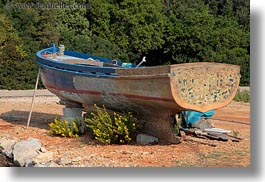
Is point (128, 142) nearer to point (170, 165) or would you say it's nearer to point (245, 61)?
point (170, 165)

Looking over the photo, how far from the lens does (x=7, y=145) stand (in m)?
7.59

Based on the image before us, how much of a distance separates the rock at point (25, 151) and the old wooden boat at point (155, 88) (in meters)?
1.19

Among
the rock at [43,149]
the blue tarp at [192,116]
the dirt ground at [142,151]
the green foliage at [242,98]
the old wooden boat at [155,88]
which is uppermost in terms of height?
the old wooden boat at [155,88]

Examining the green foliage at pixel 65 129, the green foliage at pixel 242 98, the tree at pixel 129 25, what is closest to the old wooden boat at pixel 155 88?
the green foliage at pixel 65 129

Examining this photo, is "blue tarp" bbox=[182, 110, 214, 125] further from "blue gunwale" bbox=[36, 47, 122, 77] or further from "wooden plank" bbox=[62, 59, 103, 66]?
"wooden plank" bbox=[62, 59, 103, 66]

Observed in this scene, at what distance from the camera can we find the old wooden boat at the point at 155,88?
6.49 meters

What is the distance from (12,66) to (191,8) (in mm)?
8572

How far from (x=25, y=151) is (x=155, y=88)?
180cm

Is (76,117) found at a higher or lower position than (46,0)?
lower

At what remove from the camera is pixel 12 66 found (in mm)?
17828

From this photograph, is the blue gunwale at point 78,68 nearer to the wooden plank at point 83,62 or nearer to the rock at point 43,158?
the wooden plank at point 83,62

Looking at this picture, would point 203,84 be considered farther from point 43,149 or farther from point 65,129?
point 65,129

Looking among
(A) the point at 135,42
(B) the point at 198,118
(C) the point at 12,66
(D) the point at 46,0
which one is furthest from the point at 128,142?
(A) the point at 135,42

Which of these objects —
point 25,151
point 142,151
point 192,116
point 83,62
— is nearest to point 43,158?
point 25,151
